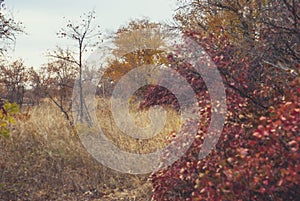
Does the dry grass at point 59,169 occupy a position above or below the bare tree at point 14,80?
below

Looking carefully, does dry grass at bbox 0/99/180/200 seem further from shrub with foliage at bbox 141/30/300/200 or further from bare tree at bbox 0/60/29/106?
bare tree at bbox 0/60/29/106

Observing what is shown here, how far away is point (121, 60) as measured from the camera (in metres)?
18.2

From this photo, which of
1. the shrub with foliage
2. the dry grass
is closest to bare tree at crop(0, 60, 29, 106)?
the dry grass

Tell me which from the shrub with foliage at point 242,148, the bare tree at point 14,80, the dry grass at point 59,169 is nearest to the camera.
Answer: the shrub with foliage at point 242,148

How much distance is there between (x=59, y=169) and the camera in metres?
6.11

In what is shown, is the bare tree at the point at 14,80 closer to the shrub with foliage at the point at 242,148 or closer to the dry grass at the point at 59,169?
the dry grass at the point at 59,169

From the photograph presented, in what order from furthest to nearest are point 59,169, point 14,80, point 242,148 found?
point 14,80 < point 59,169 < point 242,148

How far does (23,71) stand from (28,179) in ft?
22.7

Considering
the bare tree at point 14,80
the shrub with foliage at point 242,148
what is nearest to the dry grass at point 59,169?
the shrub with foliage at point 242,148

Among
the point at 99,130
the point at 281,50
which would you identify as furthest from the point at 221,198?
the point at 99,130

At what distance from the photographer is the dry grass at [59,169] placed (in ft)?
18.6

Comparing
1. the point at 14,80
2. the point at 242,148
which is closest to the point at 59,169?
the point at 242,148

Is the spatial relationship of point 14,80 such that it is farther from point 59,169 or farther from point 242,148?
point 242,148

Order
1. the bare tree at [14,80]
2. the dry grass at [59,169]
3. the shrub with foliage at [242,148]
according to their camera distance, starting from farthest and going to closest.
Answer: the bare tree at [14,80] < the dry grass at [59,169] < the shrub with foliage at [242,148]
